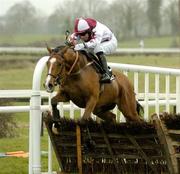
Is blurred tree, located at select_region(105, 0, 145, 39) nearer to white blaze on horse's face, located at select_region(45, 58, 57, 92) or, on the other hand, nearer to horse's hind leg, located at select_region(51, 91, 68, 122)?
horse's hind leg, located at select_region(51, 91, 68, 122)

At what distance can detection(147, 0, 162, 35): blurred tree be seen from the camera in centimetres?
7406

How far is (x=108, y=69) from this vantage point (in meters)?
7.06

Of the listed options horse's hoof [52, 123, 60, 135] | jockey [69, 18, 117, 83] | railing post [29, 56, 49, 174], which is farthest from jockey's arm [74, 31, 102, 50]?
horse's hoof [52, 123, 60, 135]

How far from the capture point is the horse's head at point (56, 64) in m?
6.30

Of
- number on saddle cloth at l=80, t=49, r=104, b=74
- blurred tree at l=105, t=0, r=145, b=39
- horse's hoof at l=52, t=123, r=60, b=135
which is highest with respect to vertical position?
blurred tree at l=105, t=0, r=145, b=39

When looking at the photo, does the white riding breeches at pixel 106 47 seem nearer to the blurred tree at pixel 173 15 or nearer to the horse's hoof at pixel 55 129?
the horse's hoof at pixel 55 129

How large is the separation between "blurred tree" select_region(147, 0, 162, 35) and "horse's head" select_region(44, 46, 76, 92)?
67952mm

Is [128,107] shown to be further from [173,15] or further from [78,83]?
[173,15]

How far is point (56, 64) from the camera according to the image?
6465mm

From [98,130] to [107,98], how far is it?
540 millimetres

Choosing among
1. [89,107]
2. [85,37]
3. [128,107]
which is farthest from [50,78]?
[128,107]

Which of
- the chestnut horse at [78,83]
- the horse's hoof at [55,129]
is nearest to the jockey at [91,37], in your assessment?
the chestnut horse at [78,83]

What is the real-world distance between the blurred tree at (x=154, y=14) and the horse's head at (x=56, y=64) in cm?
6795

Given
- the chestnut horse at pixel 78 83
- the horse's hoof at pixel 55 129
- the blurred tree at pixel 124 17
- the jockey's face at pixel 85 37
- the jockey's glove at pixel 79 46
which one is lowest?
the horse's hoof at pixel 55 129
